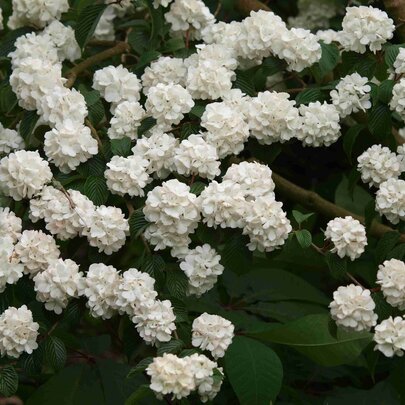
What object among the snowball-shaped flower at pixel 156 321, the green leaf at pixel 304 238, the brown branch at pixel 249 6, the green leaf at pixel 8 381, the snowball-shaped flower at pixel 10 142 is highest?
the green leaf at pixel 304 238

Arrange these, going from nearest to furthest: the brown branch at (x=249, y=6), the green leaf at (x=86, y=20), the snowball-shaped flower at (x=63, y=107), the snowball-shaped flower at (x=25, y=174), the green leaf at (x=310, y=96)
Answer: the snowball-shaped flower at (x=25, y=174) → the snowball-shaped flower at (x=63, y=107) → the green leaf at (x=310, y=96) → the green leaf at (x=86, y=20) → the brown branch at (x=249, y=6)

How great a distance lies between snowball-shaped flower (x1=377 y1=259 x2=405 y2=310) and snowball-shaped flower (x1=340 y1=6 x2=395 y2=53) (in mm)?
633

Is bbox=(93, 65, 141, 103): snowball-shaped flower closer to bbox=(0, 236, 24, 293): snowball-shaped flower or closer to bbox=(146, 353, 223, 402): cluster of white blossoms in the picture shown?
bbox=(0, 236, 24, 293): snowball-shaped flower

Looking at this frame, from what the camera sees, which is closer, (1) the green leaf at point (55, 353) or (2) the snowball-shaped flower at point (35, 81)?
(1) the green leaf at point (55, 353)

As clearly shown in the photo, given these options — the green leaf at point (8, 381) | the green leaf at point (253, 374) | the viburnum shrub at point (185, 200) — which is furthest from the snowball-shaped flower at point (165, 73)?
the green leaf at point (8, 381)

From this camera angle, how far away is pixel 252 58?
8.63ft

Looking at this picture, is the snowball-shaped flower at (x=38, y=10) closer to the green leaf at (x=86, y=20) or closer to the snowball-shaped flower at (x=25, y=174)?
the green leaf at (x=86, y=20)

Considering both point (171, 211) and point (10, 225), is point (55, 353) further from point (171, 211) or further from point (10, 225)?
point (171, 211)

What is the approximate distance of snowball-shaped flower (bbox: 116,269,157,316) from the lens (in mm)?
2178

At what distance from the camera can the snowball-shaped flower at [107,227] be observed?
2.26 meters

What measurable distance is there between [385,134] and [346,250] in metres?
0.38

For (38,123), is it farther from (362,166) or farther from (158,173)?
(362,166)

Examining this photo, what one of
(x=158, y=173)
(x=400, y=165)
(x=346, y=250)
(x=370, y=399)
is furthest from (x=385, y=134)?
(x=370, y=399)

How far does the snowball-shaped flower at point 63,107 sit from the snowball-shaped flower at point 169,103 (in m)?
0.17
